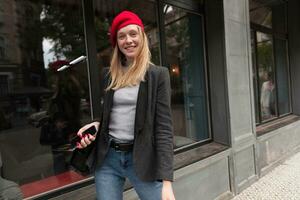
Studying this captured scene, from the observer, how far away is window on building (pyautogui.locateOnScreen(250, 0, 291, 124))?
643 cm

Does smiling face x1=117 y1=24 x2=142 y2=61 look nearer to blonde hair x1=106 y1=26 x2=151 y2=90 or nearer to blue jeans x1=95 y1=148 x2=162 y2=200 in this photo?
blonde hair x1=106 y1=26 x2=151 y2=90

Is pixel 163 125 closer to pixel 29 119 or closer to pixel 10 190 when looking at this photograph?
pixel 10 190

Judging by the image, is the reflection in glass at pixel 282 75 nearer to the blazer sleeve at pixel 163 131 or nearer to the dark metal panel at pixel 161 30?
the dark metal panel at pixel 161 30

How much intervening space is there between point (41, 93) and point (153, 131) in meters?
1.67

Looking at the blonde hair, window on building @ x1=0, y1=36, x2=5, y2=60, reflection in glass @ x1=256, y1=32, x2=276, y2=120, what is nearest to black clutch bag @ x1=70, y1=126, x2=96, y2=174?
the blonde hair

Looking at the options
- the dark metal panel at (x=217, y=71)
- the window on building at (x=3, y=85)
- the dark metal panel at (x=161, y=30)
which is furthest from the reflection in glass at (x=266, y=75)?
the window on building at (x=3, y=85)

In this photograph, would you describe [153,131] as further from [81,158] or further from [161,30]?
[161,30]

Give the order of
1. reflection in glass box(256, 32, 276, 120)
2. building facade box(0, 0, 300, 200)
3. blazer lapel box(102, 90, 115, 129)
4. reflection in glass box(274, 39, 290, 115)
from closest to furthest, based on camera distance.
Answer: blazer lapel box(102, 90, 115, 129) → building facade box(0, 0, 300, 200) → reflection in glass box(256, 32, 276, 120) → reflection in glass box(274, 39, 290, 115)

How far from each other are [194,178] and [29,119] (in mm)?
1991

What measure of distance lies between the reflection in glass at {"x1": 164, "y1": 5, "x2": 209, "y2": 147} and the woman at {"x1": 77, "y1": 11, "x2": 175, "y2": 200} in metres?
2.70

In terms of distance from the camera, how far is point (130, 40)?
1854 millimetres

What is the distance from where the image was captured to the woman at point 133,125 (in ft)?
6.02

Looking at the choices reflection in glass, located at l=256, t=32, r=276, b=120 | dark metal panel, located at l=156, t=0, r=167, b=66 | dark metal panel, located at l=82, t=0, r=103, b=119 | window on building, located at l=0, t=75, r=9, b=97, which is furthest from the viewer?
A: reflection in glass, located at l=256, t=32, r=276, b=120

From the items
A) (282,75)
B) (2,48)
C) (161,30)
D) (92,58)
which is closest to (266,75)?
(282,75)
